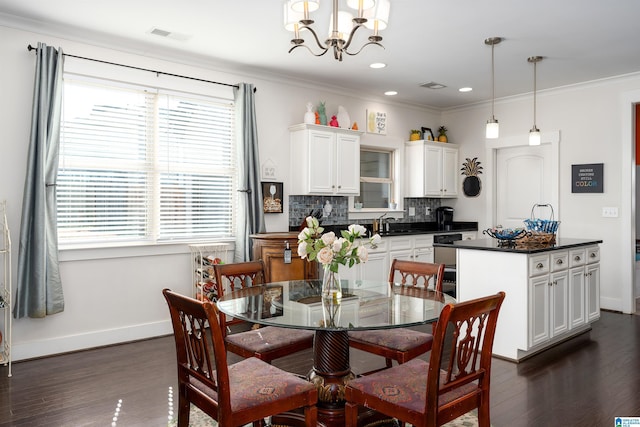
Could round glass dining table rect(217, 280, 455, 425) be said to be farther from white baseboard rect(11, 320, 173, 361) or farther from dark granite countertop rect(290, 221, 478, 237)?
dark granite countertop rect(290, 221, 478, 237)

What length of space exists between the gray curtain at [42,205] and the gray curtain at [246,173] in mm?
1668

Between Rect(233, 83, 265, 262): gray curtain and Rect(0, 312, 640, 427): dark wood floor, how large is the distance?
1232 mm

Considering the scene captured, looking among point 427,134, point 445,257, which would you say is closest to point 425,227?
point 445,257

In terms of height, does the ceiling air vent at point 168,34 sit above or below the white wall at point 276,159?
above

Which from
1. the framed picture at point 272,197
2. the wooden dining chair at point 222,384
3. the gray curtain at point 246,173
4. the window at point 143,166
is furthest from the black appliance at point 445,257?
the wooden dining chair at point 222,384

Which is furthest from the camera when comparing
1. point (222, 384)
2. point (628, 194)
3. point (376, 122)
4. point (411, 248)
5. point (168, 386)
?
point (376, 122)

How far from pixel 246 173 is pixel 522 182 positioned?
3.77m

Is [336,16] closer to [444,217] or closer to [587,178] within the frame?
[587,178]

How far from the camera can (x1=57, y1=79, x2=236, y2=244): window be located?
4227 mm

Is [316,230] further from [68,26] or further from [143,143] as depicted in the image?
[68,26]

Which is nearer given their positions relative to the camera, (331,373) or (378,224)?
(331,373)

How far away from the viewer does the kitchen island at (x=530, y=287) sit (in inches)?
154

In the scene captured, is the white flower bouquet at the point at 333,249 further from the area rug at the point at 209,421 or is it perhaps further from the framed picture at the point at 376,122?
the framed picture at the point at 376,122

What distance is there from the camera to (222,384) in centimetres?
190
